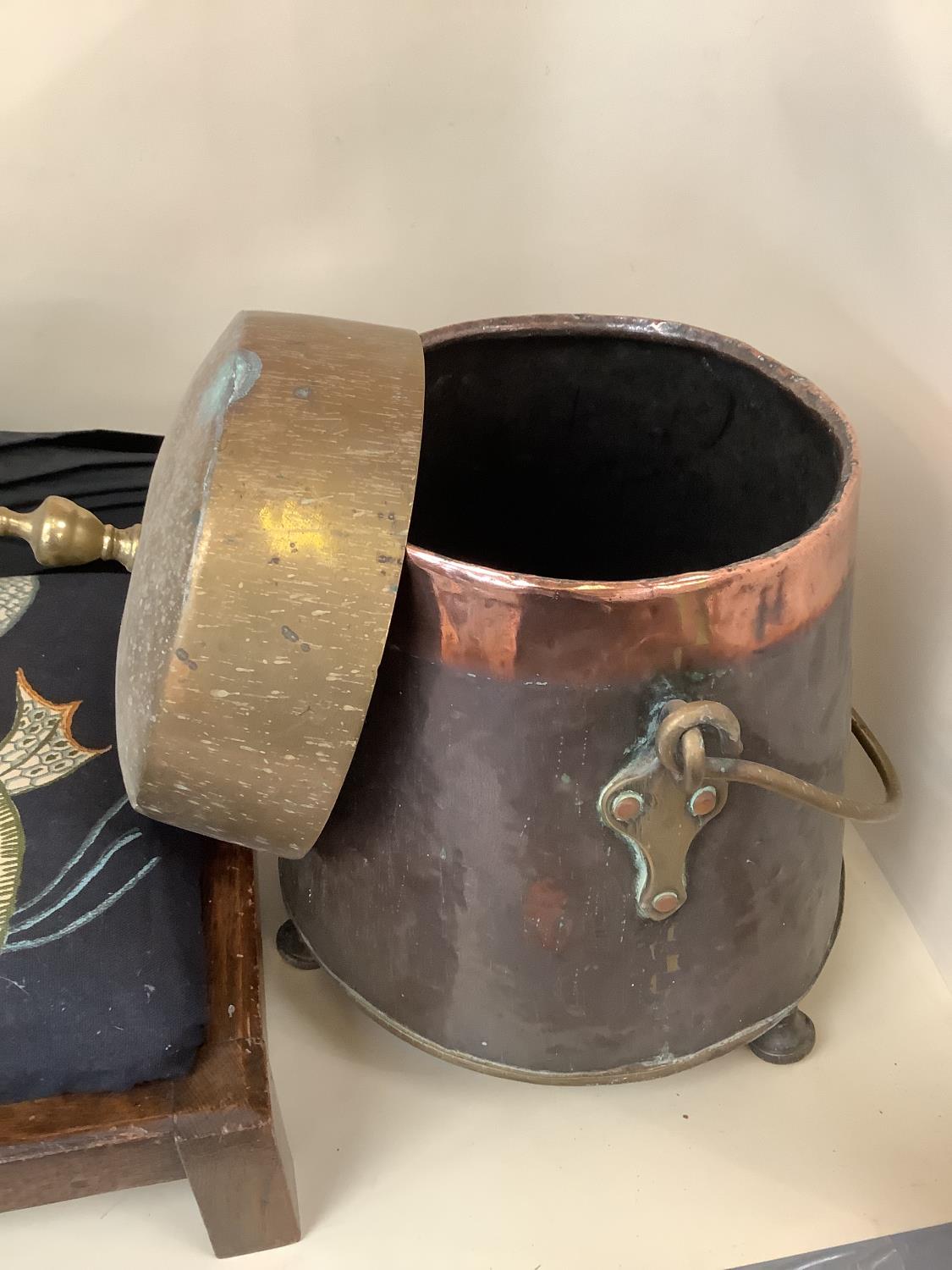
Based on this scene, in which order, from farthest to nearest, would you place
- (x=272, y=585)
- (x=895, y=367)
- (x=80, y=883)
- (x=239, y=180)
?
(x=239, y=180), (x=895, y=367), (x=80, y=883), (x=272, y=585)

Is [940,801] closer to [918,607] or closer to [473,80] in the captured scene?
[918,607]

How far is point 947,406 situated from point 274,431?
15.8 inches

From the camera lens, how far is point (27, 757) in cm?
60

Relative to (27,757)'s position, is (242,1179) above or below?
below

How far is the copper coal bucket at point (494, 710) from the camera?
0.42 m

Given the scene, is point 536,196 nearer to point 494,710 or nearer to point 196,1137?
point 494,710

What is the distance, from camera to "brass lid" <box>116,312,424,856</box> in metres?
0.41

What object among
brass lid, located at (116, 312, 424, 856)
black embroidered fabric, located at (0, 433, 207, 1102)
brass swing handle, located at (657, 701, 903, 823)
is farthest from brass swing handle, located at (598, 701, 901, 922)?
black embroidered fabric, located at (0, 433, 207, 1102)

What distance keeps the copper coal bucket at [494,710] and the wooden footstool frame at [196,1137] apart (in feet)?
0.26

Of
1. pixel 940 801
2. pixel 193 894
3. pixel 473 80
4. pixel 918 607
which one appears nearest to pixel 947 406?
pixel 918 607

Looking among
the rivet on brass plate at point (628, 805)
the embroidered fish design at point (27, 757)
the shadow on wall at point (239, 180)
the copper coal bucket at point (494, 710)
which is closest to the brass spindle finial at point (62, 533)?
the copper coal bucket at point (494, 710)

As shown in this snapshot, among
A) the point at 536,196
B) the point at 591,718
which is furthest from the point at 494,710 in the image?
the point at 536,196

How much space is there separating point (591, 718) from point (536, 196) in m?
0.50

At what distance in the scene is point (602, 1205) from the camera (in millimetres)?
574
